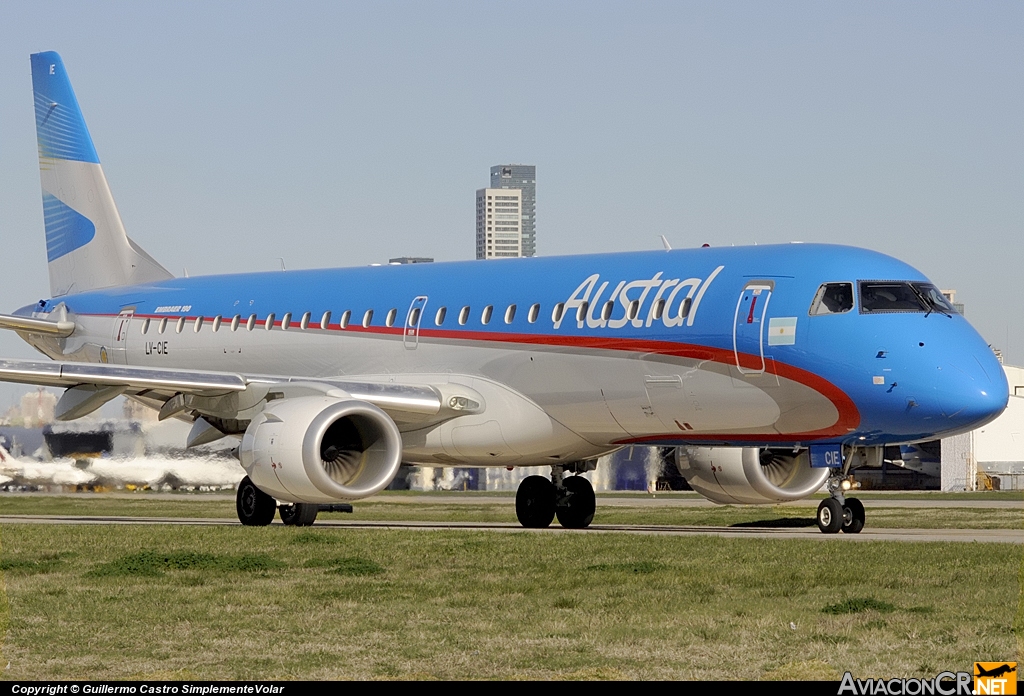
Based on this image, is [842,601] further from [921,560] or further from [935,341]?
[935,341]

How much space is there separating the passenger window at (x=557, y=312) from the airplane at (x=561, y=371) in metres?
0.02

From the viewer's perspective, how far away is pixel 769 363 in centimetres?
2092

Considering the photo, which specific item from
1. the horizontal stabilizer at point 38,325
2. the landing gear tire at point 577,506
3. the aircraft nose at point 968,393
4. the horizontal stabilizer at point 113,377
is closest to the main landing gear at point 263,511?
the horizontal stabilizer at point 113,377

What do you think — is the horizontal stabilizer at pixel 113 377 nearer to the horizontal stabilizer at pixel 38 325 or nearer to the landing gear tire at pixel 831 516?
the horizontal stabilizer at pixel 38 325

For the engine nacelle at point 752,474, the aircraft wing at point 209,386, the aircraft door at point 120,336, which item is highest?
the aircraft door at point 120,336

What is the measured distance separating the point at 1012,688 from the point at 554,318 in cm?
1518

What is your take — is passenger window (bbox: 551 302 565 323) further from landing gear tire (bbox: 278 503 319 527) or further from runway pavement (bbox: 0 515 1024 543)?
landing gear tire (bbox: 278 503 319 527)

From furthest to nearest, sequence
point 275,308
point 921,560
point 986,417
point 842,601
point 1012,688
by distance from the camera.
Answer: point 275,308, point 986,417, point 921,560, point 842,601, point 1012,688

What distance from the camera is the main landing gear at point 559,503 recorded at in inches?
1054

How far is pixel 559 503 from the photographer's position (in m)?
26.8

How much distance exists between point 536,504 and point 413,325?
388cm

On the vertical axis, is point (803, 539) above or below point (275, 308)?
below

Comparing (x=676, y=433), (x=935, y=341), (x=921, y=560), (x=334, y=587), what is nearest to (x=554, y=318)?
(x=676, y=433)

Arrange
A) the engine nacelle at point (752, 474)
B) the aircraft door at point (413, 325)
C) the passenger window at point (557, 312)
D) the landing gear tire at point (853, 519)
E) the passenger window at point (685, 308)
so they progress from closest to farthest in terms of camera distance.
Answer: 1. the passenger window at point (685, 308)
2. the landing gear tire at point (853, 519)
3. the passenger window at point (557, 312)
4. the engine nacelle at point (752, 474)
5. the aircraft door at point (413, 325)
